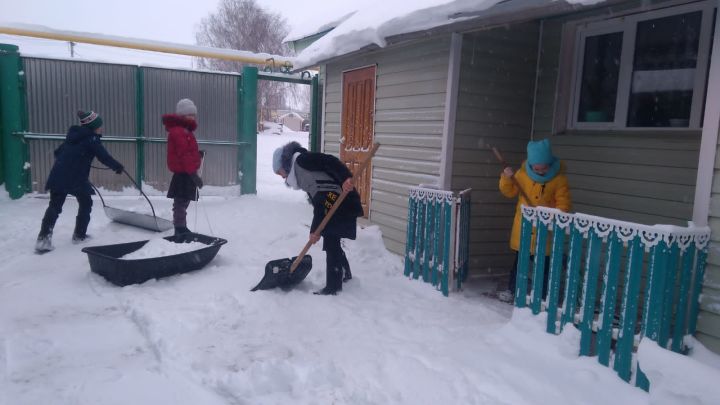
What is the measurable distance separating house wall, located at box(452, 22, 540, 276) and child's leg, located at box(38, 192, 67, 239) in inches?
183

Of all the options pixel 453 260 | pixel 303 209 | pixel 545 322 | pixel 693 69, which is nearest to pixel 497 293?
pixel 453 260

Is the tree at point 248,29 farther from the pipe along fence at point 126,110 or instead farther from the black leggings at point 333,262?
the black leggings at point 333,262

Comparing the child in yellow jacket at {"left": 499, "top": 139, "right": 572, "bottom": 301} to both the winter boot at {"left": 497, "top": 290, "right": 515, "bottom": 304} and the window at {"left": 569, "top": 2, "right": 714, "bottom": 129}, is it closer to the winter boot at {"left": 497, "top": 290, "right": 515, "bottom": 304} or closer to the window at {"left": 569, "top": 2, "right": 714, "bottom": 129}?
the winter boot at {"left": 497, "top": 290, "right": 515, "bottom": 304}

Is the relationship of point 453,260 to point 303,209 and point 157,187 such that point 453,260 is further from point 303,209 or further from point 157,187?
point 157,187

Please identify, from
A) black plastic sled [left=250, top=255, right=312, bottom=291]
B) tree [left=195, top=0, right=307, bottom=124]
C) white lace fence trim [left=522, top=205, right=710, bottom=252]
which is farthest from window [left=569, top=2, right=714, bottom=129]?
tree [left=195, top=0, right=307, bottom=124]

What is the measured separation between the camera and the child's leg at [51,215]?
19.0 ft

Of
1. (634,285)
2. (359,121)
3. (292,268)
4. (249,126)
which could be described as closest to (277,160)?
(292,268)

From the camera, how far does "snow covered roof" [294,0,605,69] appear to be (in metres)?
3.99

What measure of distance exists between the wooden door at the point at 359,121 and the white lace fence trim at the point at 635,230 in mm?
3625

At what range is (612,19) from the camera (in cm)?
490

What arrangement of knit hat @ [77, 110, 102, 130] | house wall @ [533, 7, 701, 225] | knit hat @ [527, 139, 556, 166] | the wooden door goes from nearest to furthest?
1. knit hat @ [527, 139, 556, 166]
2. house wall @ [533, 7, 701, 225]
3. knit hat @ [77, 110, 102, 130]
4. the wooden door

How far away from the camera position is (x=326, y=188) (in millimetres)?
4633

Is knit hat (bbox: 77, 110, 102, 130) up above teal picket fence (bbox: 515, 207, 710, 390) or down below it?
above

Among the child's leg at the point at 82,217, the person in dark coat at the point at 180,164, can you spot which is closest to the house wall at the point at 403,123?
the person in dark coat at the point at 180,164
